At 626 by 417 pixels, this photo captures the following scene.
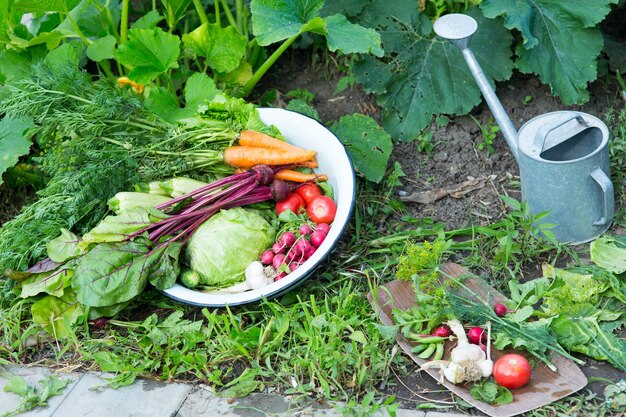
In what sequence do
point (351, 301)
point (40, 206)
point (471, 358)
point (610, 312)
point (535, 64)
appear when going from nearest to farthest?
point (471, 358)
point (610, 312)
point (351, 301)
point (40, 206)
point (535, 64)

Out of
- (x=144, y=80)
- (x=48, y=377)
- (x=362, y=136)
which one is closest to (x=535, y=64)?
(x=362, y=136)

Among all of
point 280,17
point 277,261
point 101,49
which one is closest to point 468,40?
point 280,17

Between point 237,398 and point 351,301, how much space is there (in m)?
0.63

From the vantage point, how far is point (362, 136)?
3990mm

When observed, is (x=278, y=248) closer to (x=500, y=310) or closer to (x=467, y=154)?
(x=500, y=310)

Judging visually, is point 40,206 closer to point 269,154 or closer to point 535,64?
point 269,154

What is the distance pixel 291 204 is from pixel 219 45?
104 cm

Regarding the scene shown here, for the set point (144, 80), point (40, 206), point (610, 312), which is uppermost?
point (144, 80)

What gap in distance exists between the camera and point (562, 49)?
150 inches

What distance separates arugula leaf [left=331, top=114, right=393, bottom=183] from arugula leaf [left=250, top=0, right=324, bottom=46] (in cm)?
58

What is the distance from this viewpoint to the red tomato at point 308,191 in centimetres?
369

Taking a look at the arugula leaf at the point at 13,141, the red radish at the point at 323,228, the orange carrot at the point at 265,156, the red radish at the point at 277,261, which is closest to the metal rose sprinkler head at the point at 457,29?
the orange carrot at the point at 265,156

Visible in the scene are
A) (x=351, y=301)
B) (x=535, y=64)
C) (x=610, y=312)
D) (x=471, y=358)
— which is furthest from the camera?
(x=535, y=64)

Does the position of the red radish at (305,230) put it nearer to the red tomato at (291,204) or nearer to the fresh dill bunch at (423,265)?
the red tomato at (291,204)
